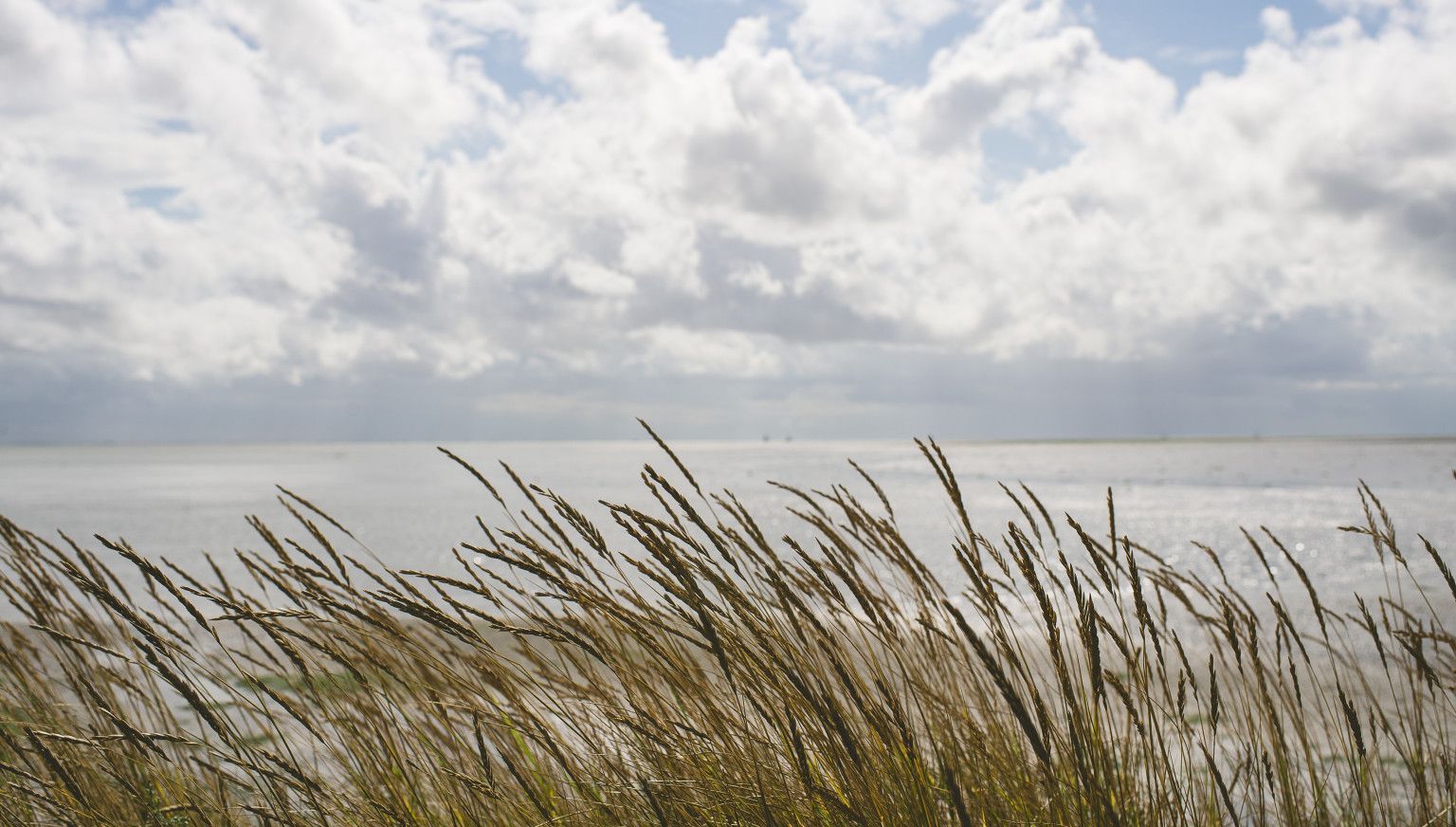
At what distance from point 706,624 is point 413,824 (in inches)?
33.2

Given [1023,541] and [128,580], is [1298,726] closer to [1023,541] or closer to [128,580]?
[1023,541]

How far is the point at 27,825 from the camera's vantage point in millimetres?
2002

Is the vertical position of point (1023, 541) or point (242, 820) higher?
point (1023, 541)

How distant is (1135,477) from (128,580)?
4667 centimetres

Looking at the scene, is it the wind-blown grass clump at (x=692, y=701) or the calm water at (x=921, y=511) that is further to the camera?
the calm water at (x=921, y=511)

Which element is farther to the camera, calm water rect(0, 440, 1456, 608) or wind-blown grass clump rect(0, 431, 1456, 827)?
calm water rect(0, 440, 1456, 608)

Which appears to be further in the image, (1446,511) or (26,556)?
(1446,511)

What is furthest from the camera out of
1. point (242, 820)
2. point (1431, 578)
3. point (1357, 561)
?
point (1357, 561)

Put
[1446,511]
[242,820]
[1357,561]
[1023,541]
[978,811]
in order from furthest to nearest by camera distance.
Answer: [1446,511] < [1357,561] < [242,820] < [978,811] < [1023,541]

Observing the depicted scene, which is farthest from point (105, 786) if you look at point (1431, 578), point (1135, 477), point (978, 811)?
point (1135, 477)

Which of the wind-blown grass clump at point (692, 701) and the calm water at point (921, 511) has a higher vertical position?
the wind-blown grass clump at point (692, 701)

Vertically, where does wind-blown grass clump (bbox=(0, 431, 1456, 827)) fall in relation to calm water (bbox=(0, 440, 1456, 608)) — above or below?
above

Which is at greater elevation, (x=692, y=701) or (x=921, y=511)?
(x=692, y=701)

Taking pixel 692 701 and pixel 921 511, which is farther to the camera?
pixel 921 511
